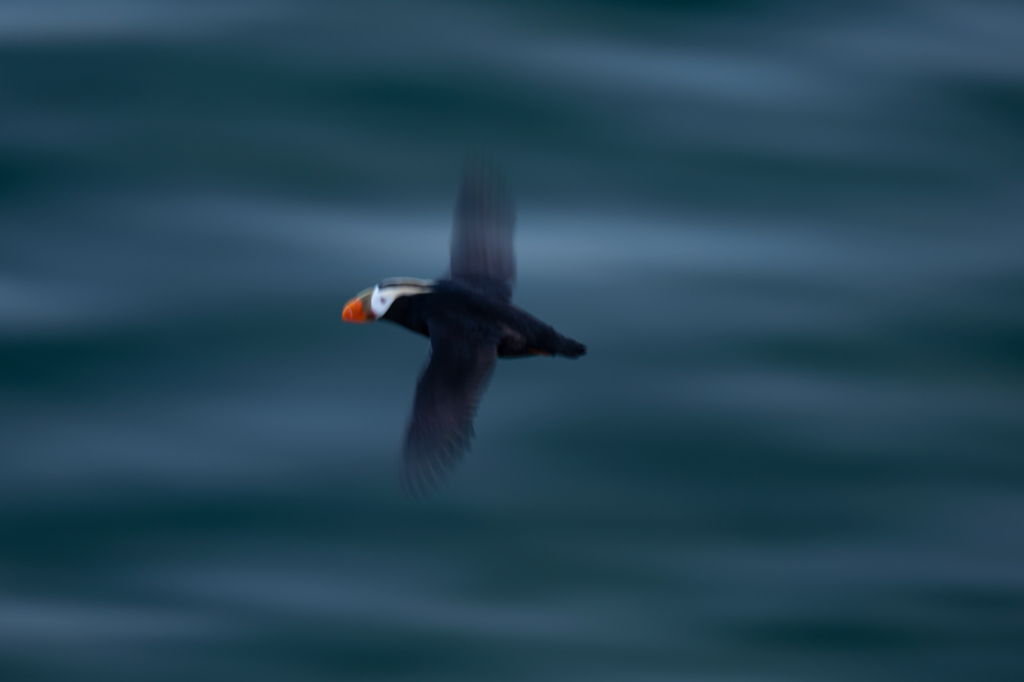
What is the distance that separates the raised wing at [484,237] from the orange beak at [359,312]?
1.26 feet

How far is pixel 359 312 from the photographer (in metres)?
5.25

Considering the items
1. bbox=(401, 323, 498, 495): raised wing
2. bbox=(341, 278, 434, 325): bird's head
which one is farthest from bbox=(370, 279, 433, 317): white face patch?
bbox=(401, 323, 498, 495): raised wing

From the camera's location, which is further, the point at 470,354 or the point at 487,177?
the point at 487,177

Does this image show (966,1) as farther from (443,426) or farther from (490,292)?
(443,426)

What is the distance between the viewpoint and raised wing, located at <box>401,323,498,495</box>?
4.36 meters

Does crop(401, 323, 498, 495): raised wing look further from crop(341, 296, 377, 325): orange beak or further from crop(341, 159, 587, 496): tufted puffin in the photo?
crop(341, 296, 377, 325): orange beak

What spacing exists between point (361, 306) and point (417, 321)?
327mm

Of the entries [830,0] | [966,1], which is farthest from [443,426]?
[966,1]

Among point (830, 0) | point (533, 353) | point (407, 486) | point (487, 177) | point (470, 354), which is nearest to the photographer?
point (407, 486)

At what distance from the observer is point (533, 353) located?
5.02 metres

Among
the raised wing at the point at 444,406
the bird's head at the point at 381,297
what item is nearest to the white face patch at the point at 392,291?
the bird's head at the point at 381,297

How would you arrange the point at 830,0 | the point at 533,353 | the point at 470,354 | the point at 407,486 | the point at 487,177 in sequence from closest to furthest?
the point at 407,486 < the point at 470,354 < the point at 533,353 < the point at 487,177 < the point at 830,0

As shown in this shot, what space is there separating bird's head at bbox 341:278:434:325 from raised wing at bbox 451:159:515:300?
244 mm

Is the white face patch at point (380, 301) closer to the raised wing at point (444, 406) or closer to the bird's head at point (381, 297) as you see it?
the bird's head at point (381, 297)
